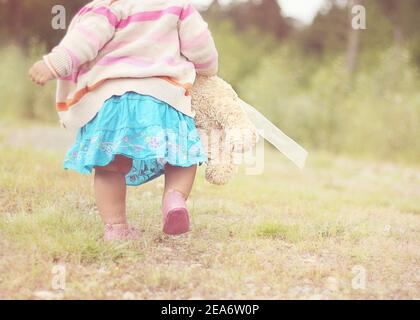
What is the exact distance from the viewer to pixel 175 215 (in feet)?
7.93

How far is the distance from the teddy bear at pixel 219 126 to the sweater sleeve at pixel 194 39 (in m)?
0.17

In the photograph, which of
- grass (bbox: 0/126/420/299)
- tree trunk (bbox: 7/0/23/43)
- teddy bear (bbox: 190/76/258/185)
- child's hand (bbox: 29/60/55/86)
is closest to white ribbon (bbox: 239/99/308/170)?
teddy bear (bbox: 190/76/258/185)

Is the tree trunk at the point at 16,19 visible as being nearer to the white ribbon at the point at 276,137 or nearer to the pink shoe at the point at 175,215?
the white ribbon at the point at 276,137

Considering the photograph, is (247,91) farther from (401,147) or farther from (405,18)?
(405,18)

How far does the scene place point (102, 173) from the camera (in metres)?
2.56

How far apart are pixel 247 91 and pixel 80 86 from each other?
7934mm

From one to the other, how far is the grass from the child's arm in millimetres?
721

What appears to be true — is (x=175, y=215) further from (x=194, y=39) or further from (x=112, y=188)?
(x=194, y=39)

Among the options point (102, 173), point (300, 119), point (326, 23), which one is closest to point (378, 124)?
point (300, 119)

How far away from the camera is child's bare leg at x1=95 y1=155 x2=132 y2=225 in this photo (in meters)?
2.56

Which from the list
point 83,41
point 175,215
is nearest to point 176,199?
point 175,215

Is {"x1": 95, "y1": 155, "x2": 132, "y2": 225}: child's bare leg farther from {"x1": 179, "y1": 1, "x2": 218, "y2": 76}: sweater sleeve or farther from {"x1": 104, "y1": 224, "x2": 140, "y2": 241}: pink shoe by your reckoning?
{"x1": 179, "y1": 1, "x2": 218, "y2": 76}: sweater sleeve
